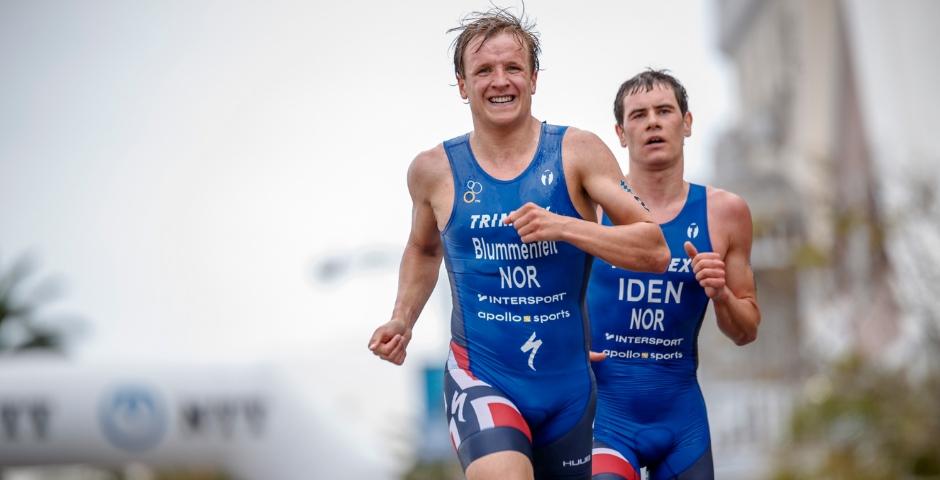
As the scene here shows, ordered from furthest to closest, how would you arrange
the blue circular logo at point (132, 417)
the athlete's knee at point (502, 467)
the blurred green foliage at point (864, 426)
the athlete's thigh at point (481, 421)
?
the blue circular logo at point (132, 417)
the blurred green foliage at point (864, 426)
the athlete's thigh at point (481, 421)
the athlete's knee at point (502, 467)

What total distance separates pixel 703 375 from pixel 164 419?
974cm

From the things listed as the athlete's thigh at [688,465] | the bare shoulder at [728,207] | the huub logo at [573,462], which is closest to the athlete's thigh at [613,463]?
the athlete's thigh at [688,465]

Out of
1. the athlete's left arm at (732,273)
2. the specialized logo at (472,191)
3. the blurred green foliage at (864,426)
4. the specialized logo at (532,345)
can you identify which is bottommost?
the blurred green foliage at (864,426)

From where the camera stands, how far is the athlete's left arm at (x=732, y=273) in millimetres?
5746

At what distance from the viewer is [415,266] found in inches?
235

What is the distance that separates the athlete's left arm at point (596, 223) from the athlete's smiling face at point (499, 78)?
0.26 metres

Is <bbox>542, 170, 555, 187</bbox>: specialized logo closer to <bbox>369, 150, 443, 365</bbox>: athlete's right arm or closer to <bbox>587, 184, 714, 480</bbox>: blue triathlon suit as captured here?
<bbox>369, 150, 443, 365</bbox>: athlete's right arm

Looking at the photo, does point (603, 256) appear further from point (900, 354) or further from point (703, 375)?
point (703, 375)

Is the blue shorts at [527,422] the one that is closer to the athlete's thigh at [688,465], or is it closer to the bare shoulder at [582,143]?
the athlete's thigh at [688,465]

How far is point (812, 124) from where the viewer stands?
33375 millimetres

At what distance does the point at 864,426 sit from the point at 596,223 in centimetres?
1532

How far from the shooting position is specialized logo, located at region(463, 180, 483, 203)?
5.63m

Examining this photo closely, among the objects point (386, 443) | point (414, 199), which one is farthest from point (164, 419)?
point (414, 199)

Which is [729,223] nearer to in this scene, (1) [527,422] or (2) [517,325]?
(2) [517,325]
